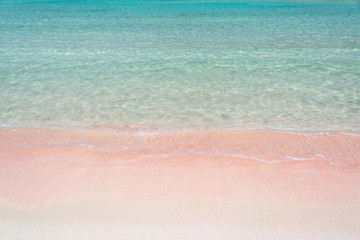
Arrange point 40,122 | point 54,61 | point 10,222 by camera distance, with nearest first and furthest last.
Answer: point 10,222, point 40,122, point 54,61

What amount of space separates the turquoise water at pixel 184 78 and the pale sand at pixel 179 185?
2.76ft

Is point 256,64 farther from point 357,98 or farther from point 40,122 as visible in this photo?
point 40,122

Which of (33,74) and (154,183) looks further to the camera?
(33,74)

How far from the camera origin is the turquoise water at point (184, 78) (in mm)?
6539

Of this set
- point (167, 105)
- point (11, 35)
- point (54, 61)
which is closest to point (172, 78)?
point (167, 105)

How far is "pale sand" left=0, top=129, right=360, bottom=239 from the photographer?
11.3 ft

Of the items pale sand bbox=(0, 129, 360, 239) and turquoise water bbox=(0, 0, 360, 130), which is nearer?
pale sand bbox=(0, 129, 360, 239)

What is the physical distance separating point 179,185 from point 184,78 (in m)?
5.35

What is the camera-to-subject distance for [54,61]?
11.1m

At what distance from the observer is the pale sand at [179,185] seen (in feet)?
11.3

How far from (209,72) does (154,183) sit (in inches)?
235

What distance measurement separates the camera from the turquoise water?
6.54m

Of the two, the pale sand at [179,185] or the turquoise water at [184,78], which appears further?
the turquoise water at [184,78]

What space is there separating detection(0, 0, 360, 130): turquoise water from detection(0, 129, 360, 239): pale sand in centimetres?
84
